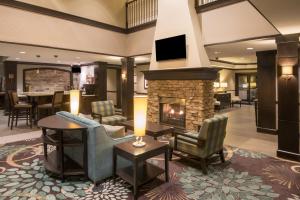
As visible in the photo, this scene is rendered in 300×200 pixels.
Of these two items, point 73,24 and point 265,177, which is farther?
point 73,24

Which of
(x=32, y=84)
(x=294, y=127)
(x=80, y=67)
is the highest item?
(x=80, y=67)

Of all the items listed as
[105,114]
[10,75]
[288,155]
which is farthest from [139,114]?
[10,75]

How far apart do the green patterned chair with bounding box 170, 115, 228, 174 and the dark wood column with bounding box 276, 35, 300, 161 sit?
4.55 feet

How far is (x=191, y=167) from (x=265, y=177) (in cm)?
118

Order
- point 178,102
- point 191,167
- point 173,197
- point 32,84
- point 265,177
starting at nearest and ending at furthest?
1. point 173,197
2. point 265,177
3. point 191,167
4. point 178,102
5. point 32,84

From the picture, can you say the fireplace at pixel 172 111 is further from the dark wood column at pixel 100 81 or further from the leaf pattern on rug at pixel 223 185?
the dark wood column at pixel 100 81

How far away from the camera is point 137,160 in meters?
2.59

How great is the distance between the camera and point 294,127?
3.96m

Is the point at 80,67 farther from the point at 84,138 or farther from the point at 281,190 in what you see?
the point at 281,190

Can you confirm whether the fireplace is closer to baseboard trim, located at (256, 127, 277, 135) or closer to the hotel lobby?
the hotel lobby

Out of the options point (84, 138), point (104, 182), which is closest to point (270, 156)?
point (104, 182)

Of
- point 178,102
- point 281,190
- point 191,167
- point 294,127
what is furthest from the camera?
point 178,102

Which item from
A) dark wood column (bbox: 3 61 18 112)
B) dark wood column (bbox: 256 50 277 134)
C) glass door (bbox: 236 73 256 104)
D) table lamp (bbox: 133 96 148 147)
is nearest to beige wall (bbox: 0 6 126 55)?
table lamp (bbox: 133 96 148 147)

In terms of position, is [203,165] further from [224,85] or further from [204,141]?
[224,85]
